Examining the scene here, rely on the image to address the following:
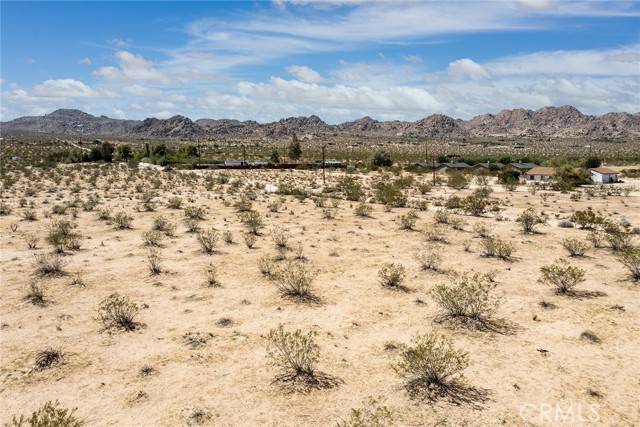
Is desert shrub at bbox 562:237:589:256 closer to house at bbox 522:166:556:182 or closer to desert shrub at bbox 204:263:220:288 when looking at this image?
desert shrub at bbox 204:263:220:288

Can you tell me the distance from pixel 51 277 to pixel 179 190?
1107 inches

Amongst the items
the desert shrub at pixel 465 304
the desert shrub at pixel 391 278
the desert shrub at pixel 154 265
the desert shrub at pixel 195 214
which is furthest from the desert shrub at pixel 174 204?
the desert shrub at pixel 465 304

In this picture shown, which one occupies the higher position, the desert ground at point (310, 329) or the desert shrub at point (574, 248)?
the desert shrub at point (574, 248)

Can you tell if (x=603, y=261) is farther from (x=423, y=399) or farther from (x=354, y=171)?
(x=354, y=171)

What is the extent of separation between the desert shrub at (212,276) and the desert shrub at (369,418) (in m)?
8.16

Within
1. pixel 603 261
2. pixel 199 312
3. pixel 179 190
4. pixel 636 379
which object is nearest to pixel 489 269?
pixel 603 261

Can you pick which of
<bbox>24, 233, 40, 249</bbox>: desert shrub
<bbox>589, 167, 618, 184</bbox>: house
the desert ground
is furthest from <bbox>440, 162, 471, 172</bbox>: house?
<bbox>24, 233, 40, 249</bbox>: desert shrub

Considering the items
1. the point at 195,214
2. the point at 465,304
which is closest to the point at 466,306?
the point at 465,304

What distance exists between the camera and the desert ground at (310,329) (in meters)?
8.52

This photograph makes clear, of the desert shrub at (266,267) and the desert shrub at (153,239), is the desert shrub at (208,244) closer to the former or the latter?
the desert shrub at (153,239)

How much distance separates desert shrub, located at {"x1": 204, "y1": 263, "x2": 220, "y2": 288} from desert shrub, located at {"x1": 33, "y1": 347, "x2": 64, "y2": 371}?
17.6 ft

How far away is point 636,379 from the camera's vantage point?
30.3 ft

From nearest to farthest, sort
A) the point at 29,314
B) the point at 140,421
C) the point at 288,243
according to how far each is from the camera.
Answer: the point at 140,421 < the point at 29,314 < the point at 288,243

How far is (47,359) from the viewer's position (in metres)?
10.2
